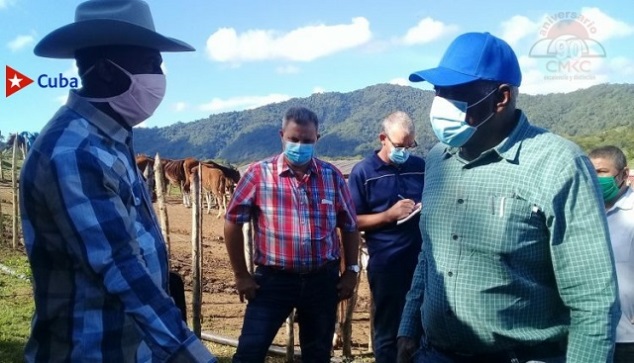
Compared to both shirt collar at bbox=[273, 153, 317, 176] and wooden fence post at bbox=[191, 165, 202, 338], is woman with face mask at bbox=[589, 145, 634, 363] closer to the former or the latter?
shirt collar at bbox=[273, 153, 317, 176]

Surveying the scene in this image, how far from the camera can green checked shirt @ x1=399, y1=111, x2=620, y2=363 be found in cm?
193

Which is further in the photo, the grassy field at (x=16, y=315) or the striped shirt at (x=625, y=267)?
the grassy field at (x=16, y=315)

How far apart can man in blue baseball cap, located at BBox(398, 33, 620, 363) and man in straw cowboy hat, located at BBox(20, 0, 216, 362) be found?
1.03 m

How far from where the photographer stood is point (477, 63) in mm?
2211

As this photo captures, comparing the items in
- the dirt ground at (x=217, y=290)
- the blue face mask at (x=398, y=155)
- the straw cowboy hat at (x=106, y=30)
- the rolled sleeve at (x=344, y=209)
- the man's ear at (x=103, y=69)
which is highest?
the straw cowboy hat at (x=106, y=30)

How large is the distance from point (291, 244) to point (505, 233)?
1.93 m

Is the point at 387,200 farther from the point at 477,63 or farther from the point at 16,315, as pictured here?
the point at 16,315

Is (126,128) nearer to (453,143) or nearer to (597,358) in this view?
A: (453,143)

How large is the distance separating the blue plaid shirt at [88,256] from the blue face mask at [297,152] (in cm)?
213

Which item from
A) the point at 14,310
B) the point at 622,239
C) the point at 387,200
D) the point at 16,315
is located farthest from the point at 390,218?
the point at 14,310

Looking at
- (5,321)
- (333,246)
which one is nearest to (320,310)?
(333,246)

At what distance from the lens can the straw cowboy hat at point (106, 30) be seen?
1939 millimetres

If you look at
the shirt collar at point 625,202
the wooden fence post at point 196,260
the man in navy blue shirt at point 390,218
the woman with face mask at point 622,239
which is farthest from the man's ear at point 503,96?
the wooden fence post at point 196,260

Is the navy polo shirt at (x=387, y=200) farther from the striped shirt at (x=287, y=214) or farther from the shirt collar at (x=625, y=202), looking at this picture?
the shirt collar at (x=625, y=202)
